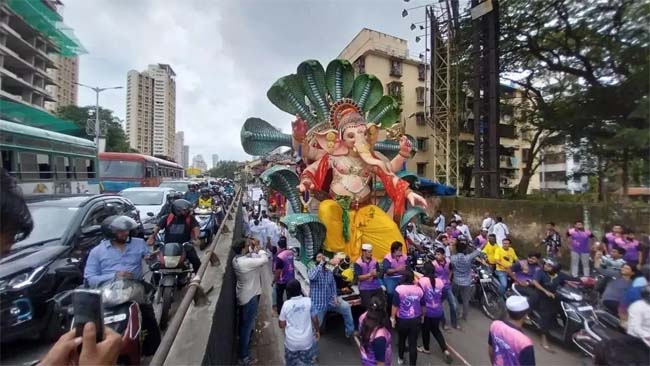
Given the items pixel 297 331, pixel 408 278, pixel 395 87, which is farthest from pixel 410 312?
pixel 395 87

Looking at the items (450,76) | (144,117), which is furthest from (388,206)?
(144,117)

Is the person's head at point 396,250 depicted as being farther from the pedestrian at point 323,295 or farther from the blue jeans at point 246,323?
the blue jeans at point 246,323

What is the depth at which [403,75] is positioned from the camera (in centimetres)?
2666

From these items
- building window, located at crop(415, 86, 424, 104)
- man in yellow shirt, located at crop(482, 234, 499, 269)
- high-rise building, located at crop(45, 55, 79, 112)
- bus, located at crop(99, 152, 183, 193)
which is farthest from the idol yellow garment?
high-rise building, located at crop(45, 55, 79, 112)

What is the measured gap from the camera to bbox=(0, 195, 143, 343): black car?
320cm

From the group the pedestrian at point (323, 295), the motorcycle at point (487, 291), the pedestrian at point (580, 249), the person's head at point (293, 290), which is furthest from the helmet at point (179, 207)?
the pedestrian at point (580, 249)

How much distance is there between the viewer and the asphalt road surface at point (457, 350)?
447 cm

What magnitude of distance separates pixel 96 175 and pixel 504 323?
1311 centimetres

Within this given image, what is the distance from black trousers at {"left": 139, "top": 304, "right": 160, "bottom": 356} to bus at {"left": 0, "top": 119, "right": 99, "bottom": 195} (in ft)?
17.9

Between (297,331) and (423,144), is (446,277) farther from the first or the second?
(423,144)

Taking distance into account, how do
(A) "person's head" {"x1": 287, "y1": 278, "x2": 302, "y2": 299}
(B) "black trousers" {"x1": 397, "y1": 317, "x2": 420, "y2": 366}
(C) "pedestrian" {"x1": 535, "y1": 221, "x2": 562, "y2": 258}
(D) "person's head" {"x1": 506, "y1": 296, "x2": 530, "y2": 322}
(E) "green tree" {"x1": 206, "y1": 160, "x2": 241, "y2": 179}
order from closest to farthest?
(D) "person's head" {"x1": 506, "y1": 296, "x2": 530, "y2": 322}
(A) "person's head" {"x1": 287, "y1": 278, "x2": 302, "y2": 299}
(B) "black trousers" {"x1": 397, "y1": 317, "x2": 420, "y2": 366}
(C) "pedestrian" {"x1": 535, "y1": 221, "x2": 562, "y2": 258}
(E) "green tree" {"x1": 206, "y1": 160, "x2": 241, "y2": 179}

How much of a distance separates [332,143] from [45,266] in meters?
4.31

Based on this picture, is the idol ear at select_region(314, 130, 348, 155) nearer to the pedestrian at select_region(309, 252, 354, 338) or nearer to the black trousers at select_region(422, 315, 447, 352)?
the pedestrian at select_region(309, 252, 354, 338)

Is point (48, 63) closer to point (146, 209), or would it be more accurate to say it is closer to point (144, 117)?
point (144, 117)
